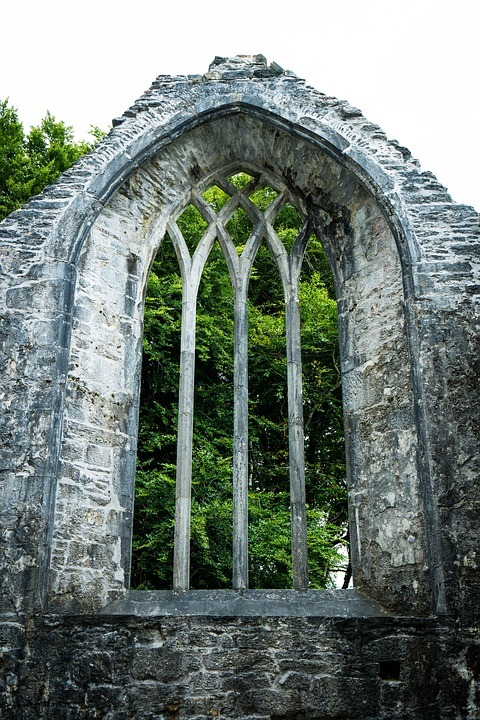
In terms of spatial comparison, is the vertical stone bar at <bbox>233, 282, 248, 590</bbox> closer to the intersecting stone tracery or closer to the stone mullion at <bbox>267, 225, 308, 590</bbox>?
the intersecting stone tracery

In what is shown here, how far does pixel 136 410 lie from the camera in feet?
17.1

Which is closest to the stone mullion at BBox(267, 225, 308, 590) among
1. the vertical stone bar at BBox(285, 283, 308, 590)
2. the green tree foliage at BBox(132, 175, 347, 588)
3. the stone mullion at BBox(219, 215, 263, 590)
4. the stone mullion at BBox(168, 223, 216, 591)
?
the vertical stone bar at BBox(285, 283, 308, 590)

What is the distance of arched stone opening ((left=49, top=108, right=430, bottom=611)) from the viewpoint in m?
4.58

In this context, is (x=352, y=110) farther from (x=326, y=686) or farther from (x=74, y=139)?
(x=74, y=139)

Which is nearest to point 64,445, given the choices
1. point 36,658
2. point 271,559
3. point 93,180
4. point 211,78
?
point 36,658

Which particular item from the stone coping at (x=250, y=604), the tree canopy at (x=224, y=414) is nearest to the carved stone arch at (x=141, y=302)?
the stone coping at (x=250, y=604)

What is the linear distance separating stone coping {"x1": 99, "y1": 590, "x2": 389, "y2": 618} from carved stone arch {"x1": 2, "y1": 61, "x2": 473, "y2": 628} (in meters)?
0.18

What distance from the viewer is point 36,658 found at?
4.06 metres

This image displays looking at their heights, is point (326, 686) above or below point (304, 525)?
below

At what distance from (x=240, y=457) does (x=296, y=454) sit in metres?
0.39

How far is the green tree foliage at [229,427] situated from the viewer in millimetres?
7949

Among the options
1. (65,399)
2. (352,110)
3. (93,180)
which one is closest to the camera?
(65,399)

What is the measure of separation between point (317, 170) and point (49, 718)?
4445 millimetres

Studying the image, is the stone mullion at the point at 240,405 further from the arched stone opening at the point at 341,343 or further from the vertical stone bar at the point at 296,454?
the arched stone opening at the point at 341,343
